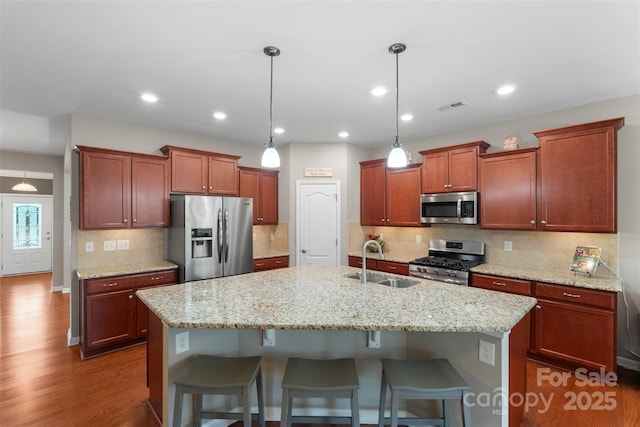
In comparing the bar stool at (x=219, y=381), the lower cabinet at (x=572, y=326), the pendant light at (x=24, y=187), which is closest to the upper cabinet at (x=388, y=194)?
the lower cabinet at (x=572, y=326)

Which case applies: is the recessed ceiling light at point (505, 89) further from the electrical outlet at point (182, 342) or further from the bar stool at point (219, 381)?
the electrical outlet at point (182, 342)

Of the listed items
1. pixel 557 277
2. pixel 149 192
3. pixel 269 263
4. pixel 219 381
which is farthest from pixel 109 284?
pixel 557 277

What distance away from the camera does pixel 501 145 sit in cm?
390

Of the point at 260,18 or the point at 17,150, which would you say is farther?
the point at 17,150

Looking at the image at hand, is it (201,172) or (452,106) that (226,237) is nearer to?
(201,172)

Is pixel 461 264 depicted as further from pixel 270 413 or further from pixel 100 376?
pixel 100 376

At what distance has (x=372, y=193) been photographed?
16.3 ft

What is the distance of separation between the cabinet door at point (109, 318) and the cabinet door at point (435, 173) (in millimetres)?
3962

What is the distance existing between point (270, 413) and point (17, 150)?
692cm

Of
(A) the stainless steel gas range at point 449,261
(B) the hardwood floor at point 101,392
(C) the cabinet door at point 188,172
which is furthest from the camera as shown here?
(C) the cabinet door at point 188,172

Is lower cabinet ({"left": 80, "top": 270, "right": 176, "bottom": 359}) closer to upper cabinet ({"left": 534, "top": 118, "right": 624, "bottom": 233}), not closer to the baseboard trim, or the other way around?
upper cabinet ({"left": 534, "top": 118, "right": 624, "bottom": 233})

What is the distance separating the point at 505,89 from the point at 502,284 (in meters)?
2.01

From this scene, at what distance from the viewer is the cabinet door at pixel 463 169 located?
3.83 m

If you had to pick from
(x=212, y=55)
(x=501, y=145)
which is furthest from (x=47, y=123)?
(x=501, y=145)
